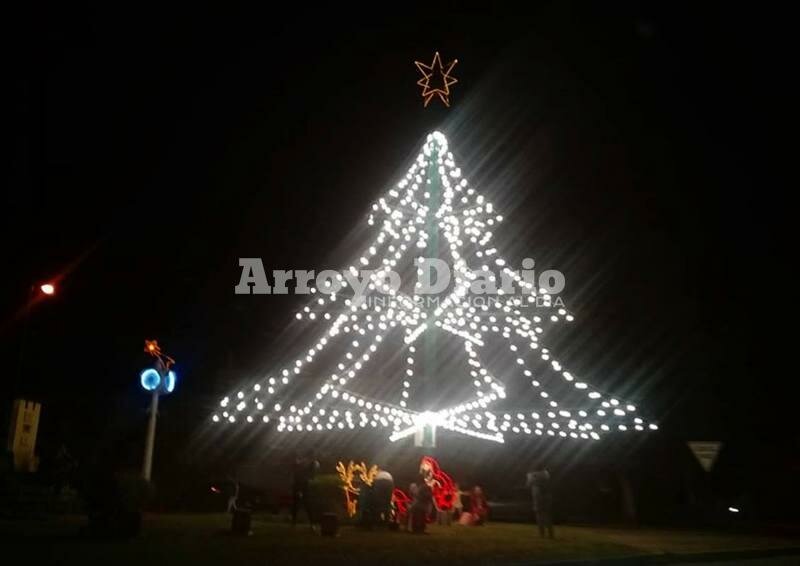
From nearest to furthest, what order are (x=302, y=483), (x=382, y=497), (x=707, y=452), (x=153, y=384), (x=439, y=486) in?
(x=707, y=452), (x=382, y=497), (x=153, y=384), (x=302, y=483), (x=439, y=486)

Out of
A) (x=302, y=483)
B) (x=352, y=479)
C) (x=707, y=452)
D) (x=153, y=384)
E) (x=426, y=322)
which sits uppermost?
(x=426, y=322)

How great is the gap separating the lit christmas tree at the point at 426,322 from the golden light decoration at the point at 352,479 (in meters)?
2.04

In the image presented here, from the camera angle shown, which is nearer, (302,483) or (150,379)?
(150,379)

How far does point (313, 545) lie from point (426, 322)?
6.55 meters

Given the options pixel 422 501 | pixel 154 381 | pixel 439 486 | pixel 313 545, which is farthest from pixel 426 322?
pixel 313 545

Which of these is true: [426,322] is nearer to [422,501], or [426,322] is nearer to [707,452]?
[422,501]

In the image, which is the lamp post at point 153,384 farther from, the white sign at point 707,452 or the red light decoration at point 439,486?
the white sign at point 707,452

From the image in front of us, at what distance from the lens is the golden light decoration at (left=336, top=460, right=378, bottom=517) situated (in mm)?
14830

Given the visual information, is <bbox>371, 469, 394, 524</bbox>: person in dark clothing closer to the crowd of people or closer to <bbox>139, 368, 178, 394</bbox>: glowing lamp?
the crowd of people

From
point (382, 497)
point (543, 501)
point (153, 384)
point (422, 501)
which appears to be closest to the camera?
point (543, 501)

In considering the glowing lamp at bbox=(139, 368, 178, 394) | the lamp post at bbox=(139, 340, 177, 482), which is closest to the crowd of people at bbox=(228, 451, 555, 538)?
the lamp post at bbox=(139, 340, 177, 482)

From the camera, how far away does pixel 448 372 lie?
62.7 feet

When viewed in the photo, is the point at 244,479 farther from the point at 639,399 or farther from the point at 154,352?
the point at 639,399

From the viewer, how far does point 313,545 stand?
434 inches
